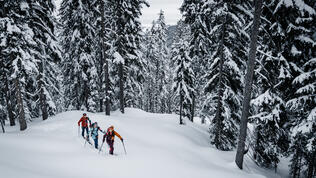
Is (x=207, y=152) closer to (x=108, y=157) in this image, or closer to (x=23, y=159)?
(x=108, y=157)

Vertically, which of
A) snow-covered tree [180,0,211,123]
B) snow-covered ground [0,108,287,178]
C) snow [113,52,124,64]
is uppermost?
snow-covered tree [180,0,211,123]

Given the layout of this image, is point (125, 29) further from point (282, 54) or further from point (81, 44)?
point (282, 54)

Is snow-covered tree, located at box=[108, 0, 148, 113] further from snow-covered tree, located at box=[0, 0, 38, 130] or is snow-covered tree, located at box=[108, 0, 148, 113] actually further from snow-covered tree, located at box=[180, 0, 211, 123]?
snow-covered tree, located at box=[0, 0, 38, 130]

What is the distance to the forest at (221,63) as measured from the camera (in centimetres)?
1157

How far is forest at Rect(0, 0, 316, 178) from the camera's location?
11.6m

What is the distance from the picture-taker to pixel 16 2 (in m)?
14.4

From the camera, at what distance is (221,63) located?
16.5 meters

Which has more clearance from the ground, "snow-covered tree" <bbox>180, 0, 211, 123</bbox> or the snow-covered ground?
"snow-covered tree" <bbox>180, 0, 211, 123</bbox>

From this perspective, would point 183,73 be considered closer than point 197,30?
No

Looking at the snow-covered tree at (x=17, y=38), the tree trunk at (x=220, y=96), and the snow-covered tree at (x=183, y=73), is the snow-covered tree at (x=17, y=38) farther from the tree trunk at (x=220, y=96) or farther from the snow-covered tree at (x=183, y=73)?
the snow-covered tree at (x=183, y=73)

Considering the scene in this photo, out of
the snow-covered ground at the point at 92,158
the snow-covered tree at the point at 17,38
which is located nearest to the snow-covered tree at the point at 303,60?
the snow-covered ground at the point at 92,158

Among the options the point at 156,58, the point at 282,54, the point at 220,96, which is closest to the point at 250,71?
the point at 282,54

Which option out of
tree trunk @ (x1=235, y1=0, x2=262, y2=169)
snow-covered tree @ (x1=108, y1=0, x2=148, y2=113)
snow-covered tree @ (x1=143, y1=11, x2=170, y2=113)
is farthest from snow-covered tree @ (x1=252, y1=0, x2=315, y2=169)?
snow-covered tree @ (x1=143, y1=11, x2=170, y2=113)

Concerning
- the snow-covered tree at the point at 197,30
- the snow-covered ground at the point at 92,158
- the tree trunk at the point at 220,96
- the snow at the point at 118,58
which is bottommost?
the snow-covered ground at the point at 92,158
